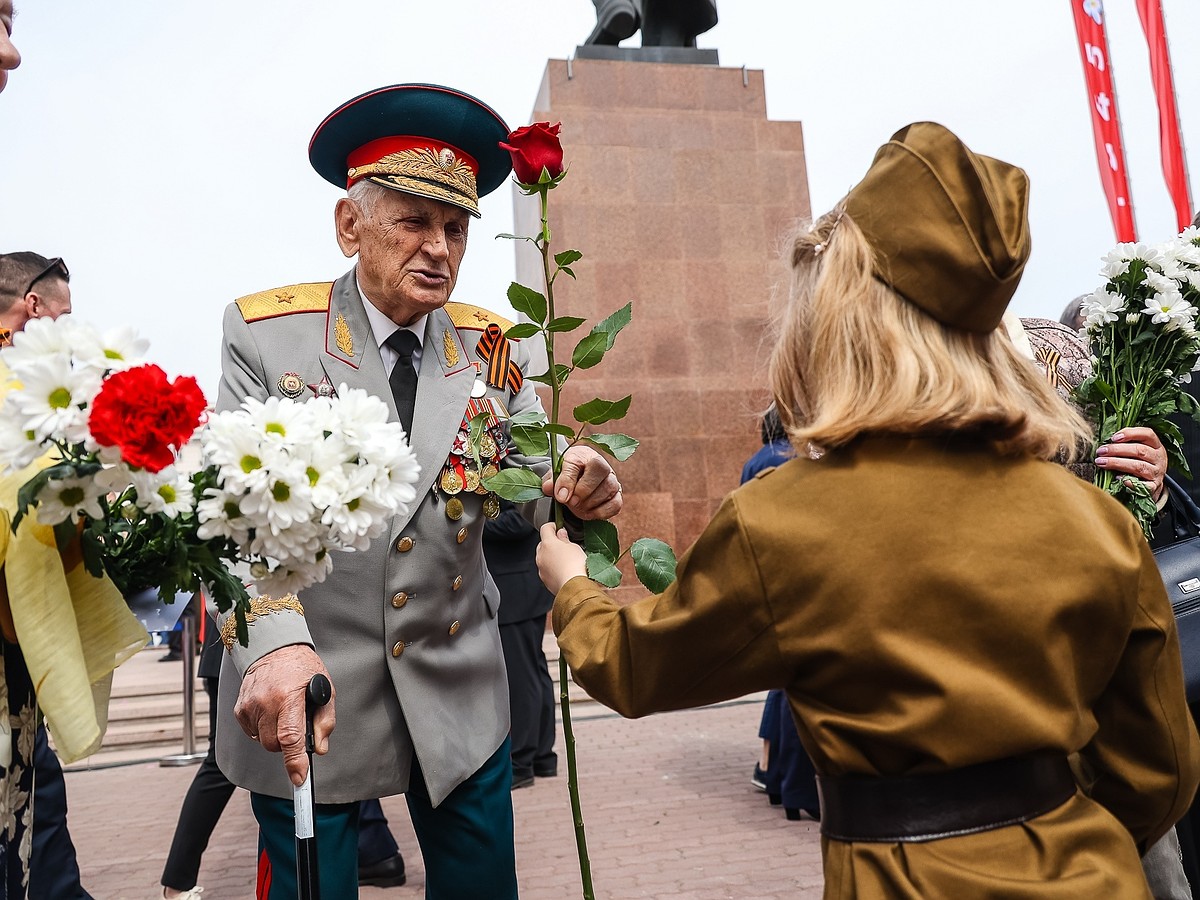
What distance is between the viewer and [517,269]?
1357cm

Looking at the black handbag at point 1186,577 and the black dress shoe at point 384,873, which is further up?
the black handbag at point 1186,577

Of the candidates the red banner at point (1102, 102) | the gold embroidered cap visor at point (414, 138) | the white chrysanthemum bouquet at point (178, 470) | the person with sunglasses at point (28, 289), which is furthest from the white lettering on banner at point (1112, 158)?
the white chrysanthemum bouquet at point (178, 470)

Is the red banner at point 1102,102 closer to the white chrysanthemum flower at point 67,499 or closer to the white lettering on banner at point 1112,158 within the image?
the white lettering on banner at point 1112,158

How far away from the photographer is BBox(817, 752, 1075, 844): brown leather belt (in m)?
1.45

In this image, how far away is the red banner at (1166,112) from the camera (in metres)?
10.8

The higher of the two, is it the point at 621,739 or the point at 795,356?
the point at 795,356

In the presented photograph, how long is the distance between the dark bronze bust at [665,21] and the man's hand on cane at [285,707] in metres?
12.5

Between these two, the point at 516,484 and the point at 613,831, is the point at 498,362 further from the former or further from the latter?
the point at 613,831

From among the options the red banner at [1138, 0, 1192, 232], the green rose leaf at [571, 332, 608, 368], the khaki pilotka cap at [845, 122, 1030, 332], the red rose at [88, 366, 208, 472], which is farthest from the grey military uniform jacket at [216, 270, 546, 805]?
the red banner at [1138, 0, 1192, 232]

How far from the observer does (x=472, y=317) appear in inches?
110

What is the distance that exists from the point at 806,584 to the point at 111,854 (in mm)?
5110

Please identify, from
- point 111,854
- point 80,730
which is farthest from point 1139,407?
point 111,854

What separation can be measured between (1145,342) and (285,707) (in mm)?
2365

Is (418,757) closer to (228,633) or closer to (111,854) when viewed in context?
(228,633)
